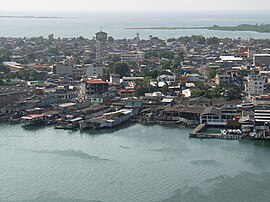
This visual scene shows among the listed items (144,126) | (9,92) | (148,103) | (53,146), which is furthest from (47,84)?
(53,146)

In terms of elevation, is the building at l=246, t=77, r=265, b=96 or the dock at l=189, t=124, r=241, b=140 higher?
the building at l=246, t=77, r=265, b=96

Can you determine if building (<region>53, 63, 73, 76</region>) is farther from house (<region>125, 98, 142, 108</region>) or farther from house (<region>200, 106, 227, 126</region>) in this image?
house (<region>200, 106, 227, 126</region>)

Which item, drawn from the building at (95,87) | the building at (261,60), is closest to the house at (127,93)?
the building at (95,87)

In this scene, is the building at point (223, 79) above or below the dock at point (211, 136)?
above

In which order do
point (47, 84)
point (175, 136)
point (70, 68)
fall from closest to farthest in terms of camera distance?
point (175, 136) < point (47, 84) < point (70, 68)

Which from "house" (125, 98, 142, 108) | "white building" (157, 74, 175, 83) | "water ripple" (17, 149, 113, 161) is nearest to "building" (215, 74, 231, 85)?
"white building" (157, 74, 175, 83)

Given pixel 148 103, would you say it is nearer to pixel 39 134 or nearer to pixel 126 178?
pixel 39 134

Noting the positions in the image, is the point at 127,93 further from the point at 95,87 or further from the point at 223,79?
the point at 223,79

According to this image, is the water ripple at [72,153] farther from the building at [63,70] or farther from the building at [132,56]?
the building at [132,56]

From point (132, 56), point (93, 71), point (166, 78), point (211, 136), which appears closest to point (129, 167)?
point (211, 136)
